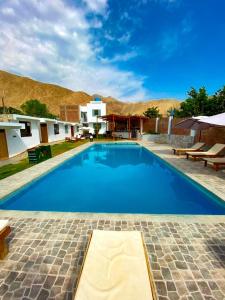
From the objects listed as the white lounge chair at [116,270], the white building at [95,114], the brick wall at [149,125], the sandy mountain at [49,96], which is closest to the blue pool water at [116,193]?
the white lounge chair at [116,270]

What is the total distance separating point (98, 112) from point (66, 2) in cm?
2491

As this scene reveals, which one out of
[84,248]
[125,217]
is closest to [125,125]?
[125,217]

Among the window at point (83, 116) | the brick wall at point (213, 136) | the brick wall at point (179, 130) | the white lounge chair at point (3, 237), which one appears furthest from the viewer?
the window at point (83, 116)

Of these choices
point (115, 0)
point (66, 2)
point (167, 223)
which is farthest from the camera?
point (115, 0)

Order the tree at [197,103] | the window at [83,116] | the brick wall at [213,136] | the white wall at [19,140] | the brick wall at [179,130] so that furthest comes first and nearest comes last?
the window at [83,116] < the tree at [197,103] < the brick wall at [179,130] < the white wall at [19,140] < the brick wall at [213,136]

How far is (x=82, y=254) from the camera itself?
286 cm

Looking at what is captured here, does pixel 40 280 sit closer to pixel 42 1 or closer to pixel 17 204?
pixel 17 204

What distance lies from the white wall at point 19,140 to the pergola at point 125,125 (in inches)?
436

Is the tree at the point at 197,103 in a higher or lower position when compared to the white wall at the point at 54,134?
higher

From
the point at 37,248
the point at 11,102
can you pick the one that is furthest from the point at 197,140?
the point at 11,102

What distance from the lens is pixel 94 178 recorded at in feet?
28.0

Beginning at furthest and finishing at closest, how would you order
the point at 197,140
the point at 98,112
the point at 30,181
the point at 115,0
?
the point at 98,112 → the point at 197,140 → the point at 115,0 → the point at 30,181

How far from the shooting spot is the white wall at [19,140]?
11.9 m

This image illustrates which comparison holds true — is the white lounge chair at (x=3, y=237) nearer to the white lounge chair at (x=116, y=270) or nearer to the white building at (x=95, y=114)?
the white lounge chair at (x=116, y=270)
